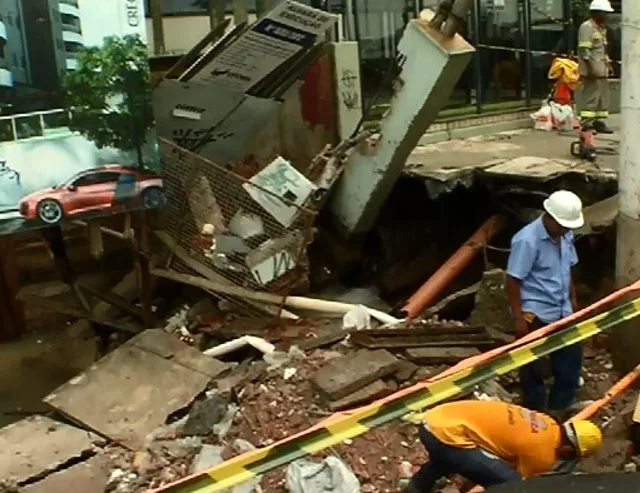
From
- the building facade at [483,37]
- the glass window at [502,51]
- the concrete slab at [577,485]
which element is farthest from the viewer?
the glass window at [502,51]

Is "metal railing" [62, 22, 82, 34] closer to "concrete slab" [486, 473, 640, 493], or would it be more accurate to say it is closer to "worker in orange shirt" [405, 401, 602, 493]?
"worker in orange shirt" [405, 401, 602, 493]

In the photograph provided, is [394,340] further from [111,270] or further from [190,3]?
[190,3]

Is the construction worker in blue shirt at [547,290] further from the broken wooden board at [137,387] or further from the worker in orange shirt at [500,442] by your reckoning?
the broken wooden board at [137,387]

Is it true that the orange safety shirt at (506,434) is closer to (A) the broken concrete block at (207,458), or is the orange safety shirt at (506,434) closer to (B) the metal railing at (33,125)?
(A) the broken concrete block at (207,458)

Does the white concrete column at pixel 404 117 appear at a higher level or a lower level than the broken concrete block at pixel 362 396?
higher

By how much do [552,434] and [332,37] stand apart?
7383mm

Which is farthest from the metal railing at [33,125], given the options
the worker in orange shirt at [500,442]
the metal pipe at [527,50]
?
the metal pipe at [527,50]

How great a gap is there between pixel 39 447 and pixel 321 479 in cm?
204

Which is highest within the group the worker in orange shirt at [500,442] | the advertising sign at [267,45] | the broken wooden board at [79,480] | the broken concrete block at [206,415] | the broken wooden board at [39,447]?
the advertising sign at [267,45]

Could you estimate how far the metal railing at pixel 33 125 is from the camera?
6.88 meters

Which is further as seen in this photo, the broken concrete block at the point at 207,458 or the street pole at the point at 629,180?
the street pole at the point at 629,180

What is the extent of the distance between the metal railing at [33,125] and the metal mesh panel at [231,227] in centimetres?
117

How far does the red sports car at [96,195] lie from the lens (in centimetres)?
698

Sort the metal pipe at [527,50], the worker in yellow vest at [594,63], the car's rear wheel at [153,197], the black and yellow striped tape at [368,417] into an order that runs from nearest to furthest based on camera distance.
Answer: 1. the black and yellow striped tape at [368,417]
2. the car's rear wheel at [153,197]
3. the worker in yellow vest at [594,63]
4. the metal pipe at [527,50]
